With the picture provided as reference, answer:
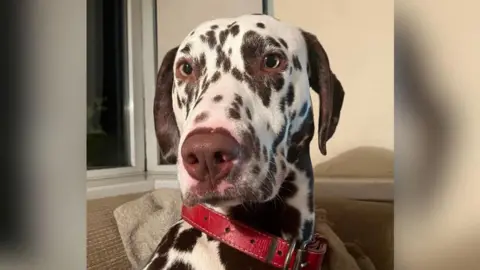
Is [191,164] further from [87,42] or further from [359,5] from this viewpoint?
[359,5]

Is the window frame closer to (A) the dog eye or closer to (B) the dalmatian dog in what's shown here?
(B) the dalmatian dog

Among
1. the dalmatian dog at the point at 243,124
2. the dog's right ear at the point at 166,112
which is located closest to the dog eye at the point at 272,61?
the dalmatian dog at the point at 243,124

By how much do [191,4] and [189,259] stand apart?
0.34 metres

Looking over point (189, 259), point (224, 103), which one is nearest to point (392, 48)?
point (224, 103)

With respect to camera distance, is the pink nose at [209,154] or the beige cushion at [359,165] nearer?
the pink nose at [209,154]

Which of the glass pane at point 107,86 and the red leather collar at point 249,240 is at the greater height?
the glass pane at point 107,86

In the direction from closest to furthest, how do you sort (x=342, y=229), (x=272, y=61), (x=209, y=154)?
(x=209, y=154)
(x=272, y=61)
(x=342, y=229)

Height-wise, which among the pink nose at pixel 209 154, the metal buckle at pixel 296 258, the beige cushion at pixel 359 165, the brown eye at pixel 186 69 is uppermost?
the brown eye at pixel 186 69

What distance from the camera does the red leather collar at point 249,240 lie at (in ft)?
2.06

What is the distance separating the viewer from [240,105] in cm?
61

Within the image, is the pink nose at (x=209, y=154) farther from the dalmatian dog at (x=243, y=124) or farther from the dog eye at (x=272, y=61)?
the dog eye at (x=272, y=61)

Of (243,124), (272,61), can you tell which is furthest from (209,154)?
(272,61)

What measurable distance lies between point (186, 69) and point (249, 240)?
223 mm

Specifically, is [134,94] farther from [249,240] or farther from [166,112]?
[249,240]
